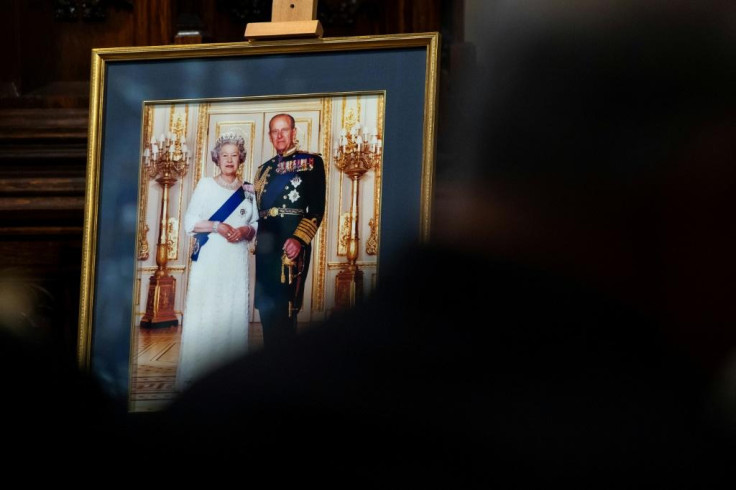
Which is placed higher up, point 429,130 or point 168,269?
point 429,130

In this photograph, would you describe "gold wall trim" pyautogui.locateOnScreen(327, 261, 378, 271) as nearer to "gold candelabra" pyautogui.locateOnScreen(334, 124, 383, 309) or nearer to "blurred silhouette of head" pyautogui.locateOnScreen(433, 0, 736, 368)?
"gold candelabra" pyautogui.locateOnScreen(334, 124, 383, 309)

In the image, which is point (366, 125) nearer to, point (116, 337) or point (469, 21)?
point (469, 21)

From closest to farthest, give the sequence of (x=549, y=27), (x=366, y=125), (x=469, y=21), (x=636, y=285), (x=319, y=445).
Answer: (x=319, y=445) < (x=636, y=285) < (x=549, y=27) < (x=366, y=125) < (x=469, y=21)

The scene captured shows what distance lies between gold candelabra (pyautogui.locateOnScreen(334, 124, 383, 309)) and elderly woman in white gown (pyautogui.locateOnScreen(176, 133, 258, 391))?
15 centimetres

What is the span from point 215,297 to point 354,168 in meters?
0.28

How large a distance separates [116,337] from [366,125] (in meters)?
0.50

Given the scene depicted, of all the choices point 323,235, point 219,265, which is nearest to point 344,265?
point 323,235

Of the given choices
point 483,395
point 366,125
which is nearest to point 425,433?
point 483,395

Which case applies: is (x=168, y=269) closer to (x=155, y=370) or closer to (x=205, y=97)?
(x=155, y=370)

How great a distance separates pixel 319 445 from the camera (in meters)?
0.73

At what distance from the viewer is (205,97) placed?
1.70m

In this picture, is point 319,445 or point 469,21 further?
point 469,21

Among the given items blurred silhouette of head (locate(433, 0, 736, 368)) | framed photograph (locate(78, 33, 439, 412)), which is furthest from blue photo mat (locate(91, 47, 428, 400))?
blurred silhouette of head (locate(433, 0, 736, 368))

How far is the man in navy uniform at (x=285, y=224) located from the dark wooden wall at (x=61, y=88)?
0.34 meters
